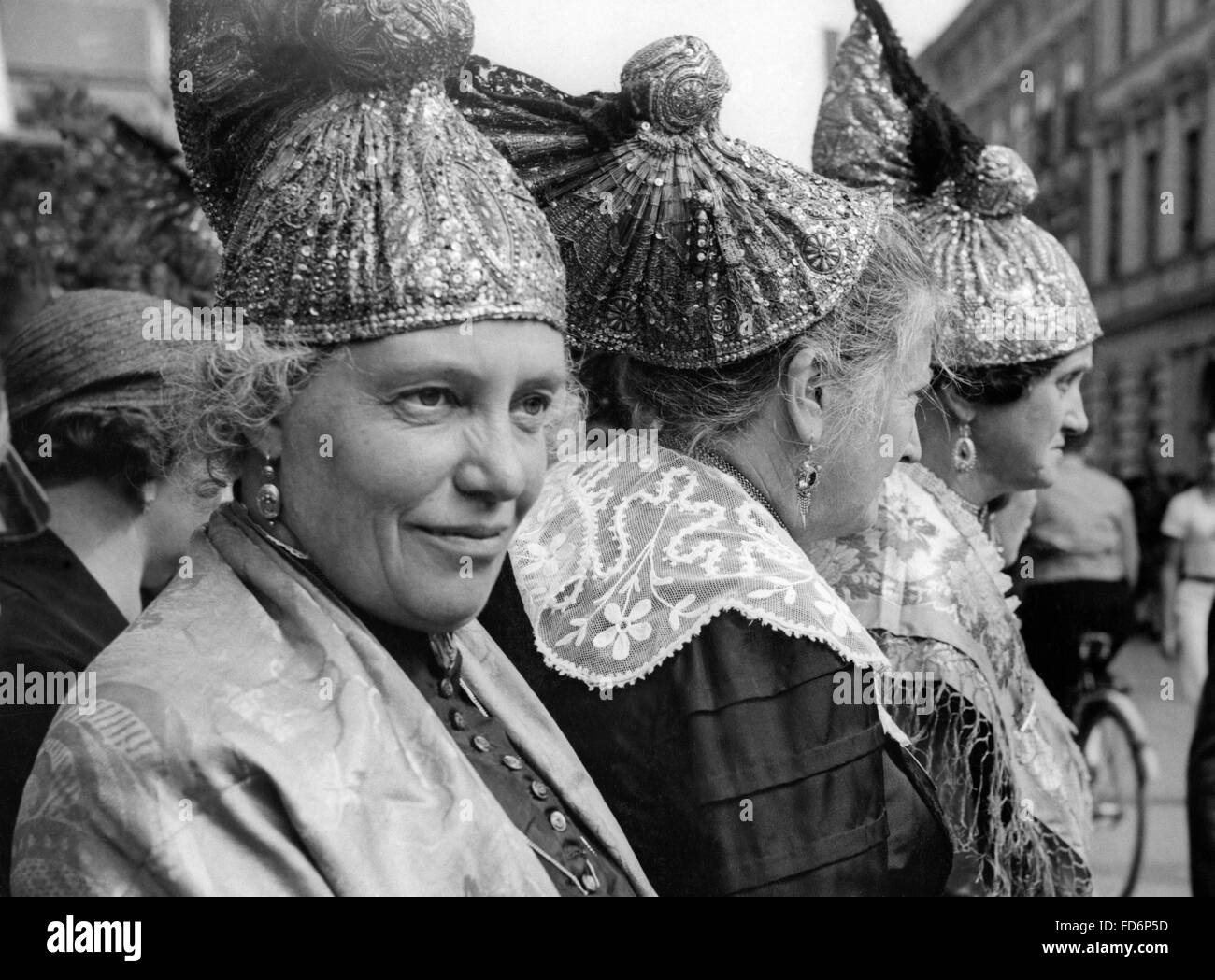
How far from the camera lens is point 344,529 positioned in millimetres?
1575

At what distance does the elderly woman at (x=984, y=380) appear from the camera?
8.97ft

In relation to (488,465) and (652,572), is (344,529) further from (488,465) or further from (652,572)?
(652,572)

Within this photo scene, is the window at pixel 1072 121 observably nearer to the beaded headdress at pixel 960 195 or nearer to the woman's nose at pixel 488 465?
the beaded headdress at pixel 960 195

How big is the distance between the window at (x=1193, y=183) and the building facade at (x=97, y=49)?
53.0 ft

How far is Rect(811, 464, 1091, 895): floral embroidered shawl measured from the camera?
2555 millimetres

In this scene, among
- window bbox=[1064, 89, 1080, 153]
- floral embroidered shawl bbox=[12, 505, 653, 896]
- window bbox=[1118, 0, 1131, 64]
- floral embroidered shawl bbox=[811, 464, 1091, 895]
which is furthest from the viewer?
window bbox=[1064, 89, 1080, 153]

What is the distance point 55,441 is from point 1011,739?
68.3 inches

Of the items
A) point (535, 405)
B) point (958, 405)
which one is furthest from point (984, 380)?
point (535, 405)

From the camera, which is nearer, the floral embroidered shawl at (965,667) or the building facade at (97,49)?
the floral embroidered shawl at (965,667)

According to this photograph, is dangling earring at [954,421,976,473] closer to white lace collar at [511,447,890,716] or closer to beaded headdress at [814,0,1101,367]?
beaded headdress at [814,0,1101,367]

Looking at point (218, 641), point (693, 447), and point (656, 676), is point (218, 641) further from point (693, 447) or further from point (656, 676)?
point (693, 447)
